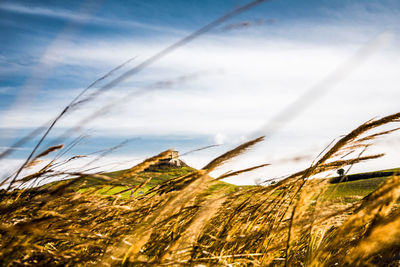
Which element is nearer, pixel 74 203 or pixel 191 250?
Answer: pixel 191 250

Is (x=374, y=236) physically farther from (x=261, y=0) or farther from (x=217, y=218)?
(x=217, y=218)

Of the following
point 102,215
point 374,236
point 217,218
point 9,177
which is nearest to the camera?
point 374,236

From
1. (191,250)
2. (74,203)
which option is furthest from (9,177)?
(191,250)

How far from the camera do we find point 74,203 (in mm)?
1630

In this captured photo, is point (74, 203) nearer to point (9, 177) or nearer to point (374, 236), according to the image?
point (9, 177)

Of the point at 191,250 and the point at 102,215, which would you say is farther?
the point at 102,215

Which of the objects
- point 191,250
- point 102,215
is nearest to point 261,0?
point 191,250

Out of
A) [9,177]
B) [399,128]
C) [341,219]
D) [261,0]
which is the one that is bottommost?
[341,219]

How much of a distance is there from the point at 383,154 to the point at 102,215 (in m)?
1.81

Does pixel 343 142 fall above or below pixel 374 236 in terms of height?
above

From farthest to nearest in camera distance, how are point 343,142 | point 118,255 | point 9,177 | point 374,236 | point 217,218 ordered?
point 217,218 < point 9,177 < point 343,142 < point 118,255 < point 374,236

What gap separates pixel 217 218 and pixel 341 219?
81 cm

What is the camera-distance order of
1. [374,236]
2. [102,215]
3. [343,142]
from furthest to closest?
[102,215], [343,142], [374,236]

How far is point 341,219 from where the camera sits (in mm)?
1914
